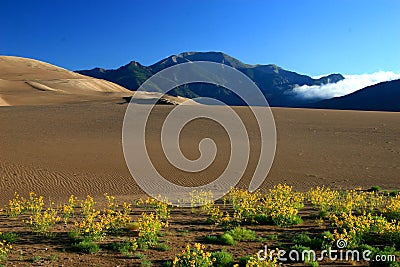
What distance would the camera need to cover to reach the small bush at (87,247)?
8.55 m

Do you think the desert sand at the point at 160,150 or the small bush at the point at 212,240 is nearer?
the small bush at the point at 212,240

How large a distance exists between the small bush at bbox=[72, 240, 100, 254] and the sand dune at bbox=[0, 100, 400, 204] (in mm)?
10402

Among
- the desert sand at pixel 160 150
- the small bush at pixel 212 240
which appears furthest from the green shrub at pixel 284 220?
the desert sand at pixel 160 150

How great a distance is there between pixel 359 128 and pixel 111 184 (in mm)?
30071

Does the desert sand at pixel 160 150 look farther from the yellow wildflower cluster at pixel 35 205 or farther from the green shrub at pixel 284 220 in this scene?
the green shrub at pixel 284 220

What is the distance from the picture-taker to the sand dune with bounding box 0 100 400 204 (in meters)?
21.7

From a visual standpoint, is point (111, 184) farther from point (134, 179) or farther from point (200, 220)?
point (200, 220)

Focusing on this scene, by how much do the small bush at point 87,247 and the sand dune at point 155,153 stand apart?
1040cm

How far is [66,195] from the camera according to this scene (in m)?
18.9

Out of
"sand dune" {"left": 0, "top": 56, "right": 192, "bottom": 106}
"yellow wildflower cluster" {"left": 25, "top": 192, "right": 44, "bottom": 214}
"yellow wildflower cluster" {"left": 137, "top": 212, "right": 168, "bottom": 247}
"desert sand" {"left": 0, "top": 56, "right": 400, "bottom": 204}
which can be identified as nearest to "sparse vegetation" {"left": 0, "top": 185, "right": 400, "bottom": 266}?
"yellow wildflower cluster" {"left": 137, "top": 212, "right": 168, "bottom": 247}

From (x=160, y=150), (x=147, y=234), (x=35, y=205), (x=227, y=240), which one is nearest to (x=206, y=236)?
(x=227, y=240)

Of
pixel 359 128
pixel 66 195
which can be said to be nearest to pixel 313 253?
pixel 66 195

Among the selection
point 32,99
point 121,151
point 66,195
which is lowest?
point 66,195

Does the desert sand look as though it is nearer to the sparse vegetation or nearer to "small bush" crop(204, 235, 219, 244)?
the sparse vegetation
